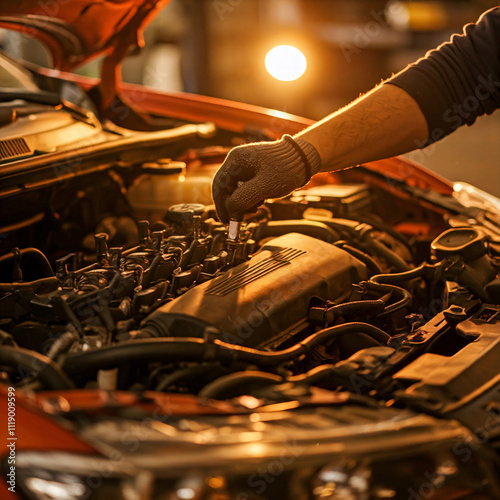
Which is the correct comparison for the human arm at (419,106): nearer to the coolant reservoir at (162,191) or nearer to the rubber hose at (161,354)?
the coolant reservoir at (162,191)

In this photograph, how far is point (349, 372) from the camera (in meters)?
1.30

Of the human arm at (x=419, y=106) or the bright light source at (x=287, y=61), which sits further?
the bright light source at (x=287, y=61)

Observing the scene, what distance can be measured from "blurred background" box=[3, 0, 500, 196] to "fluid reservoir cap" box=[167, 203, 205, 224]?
4.84 metres

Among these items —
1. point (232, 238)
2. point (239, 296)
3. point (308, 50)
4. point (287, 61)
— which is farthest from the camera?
point (308, 50)

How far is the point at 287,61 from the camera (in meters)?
4.28

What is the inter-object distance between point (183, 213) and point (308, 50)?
307 inches

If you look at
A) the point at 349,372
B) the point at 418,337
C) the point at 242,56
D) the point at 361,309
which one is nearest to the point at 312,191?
the point at 361,309

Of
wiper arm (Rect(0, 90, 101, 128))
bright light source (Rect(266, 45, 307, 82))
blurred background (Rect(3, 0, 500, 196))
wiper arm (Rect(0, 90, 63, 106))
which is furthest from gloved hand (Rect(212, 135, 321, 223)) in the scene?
blurred background (Rect(3, 0, 500, 196))

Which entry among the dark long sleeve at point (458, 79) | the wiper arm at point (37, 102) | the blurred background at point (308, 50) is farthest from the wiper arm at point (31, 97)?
the blurred background at point (308, 50)

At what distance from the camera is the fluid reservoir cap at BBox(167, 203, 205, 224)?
74.7 inches

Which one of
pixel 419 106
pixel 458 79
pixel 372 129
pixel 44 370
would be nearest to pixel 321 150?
pixel 372 129

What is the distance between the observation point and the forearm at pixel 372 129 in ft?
6.58

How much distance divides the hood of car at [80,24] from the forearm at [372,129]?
912 mm

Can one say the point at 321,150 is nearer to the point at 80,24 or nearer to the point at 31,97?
the point at 31,97
